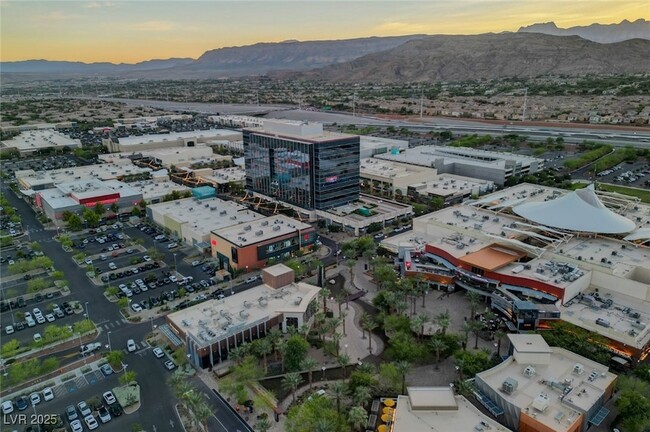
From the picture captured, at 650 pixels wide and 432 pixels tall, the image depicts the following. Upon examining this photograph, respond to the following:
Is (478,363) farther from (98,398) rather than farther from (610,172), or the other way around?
(610,172)

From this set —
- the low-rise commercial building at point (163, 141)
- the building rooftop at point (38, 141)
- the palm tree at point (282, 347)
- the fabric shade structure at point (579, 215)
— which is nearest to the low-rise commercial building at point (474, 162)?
the fabric shade structure at point (579, 215)

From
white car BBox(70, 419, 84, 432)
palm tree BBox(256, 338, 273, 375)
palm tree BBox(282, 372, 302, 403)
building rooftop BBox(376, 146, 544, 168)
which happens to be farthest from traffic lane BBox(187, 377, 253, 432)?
building rooftop BBox(376, 146, 544, 168)

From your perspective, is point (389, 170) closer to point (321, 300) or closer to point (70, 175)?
point (321, 300)

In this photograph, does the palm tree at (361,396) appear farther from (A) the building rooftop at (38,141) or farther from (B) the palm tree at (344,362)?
(A) the building rooftop at (38,141)

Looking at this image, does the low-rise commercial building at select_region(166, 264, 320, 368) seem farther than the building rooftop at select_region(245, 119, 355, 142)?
No

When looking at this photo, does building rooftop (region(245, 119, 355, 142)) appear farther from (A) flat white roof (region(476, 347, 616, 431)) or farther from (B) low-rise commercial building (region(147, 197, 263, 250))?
(A) flat white roof (region(476, 347, 616, 431))

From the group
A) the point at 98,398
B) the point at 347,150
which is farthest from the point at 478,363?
Result: the point at 347,150
